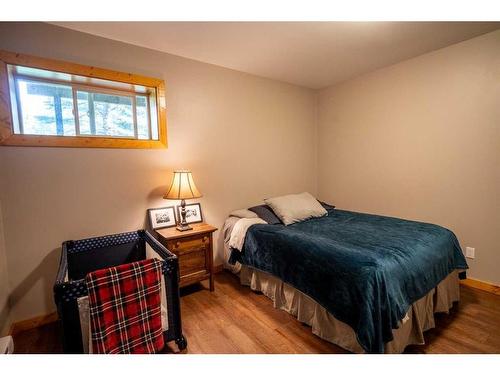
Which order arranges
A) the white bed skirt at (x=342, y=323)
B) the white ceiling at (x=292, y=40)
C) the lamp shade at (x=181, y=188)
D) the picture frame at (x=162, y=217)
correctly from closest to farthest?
the white bed skirt at (x=342, y=323) → the white ceiling at (x=292, y=40) → the lamp shade at (x=181, y=188) → the picture frame at (x=162, y=217)

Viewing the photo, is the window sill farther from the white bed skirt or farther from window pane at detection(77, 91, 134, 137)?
the white bed skirt

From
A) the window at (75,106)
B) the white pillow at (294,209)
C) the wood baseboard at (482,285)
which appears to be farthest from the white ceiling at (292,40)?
the wood baseboard at (482,285)

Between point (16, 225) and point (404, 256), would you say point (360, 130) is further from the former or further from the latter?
point (16, 225)

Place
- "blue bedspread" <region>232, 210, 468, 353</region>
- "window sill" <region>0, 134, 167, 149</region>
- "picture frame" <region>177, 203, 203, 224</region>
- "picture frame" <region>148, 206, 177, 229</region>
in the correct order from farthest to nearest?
"picture frame" <region>177, 203, 203, 224</region>
"picture frame" <region>148, 206, 177, 229</region>
"window sill" <region>0, 134, 167, 149</region>
"blue bedspread" <region>232, 210, 468, 353</region>

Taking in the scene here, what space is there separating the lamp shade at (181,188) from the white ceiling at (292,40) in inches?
48.3

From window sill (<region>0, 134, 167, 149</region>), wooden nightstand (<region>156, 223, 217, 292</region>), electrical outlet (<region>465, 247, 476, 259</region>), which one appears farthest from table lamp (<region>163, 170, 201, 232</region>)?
electrical outlet (<region>465, 247, 476, 259</region>)

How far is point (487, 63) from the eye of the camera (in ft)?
7.07

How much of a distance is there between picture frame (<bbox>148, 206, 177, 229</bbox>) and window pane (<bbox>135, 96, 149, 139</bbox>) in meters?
0.76

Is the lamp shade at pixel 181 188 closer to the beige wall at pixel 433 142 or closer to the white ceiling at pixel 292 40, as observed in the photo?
the white ceiling at pixel 292 40

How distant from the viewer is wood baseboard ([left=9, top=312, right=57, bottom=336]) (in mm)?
1790

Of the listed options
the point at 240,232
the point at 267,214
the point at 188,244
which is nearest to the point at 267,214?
the point at 267,214

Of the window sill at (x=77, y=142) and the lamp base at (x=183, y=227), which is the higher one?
the window sill at (x=77, y=142)

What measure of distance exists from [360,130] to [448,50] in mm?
1130

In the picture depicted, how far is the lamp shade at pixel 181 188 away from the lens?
219 cm
